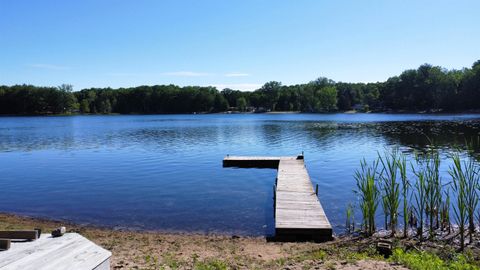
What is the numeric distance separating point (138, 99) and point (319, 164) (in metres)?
147

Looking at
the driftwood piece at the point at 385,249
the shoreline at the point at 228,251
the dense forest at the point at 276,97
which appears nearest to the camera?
the shoreline at the point at 228,251

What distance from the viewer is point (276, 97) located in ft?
A: 511

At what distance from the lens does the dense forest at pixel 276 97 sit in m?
106

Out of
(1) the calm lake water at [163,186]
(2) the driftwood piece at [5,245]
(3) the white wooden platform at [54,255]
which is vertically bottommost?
(1) the calm lake water at [163,186]

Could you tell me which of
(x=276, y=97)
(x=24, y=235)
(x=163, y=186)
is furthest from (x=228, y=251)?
(x=276, y=97)

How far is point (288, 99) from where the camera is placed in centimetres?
15212

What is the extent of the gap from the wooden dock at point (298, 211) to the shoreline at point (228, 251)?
1.20 feet

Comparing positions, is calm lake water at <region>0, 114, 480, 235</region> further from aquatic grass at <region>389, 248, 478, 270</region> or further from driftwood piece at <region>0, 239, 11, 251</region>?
driftwood piece at <region>0, 239, 11, 251</region>

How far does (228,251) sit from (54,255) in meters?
4.51

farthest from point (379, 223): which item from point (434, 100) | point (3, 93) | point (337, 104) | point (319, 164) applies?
point (3, 93)

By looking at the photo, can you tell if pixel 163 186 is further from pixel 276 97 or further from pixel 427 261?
pixel 276 97

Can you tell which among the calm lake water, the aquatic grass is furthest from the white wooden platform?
the calm lake water

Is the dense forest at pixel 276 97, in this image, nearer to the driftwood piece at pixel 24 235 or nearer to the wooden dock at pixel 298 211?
the wooden dock at pixel 298 211

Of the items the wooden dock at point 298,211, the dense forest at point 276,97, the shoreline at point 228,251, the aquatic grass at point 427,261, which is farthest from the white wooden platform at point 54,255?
the dense forest at point 276,97
